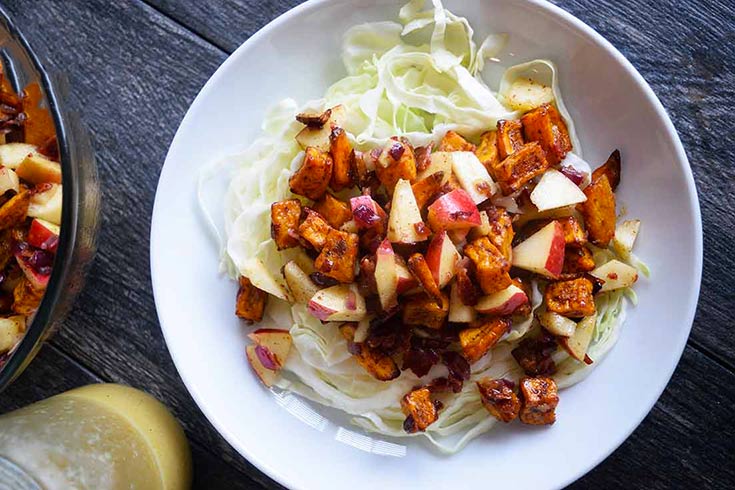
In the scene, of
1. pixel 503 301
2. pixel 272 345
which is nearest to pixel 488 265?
pixel 503 301

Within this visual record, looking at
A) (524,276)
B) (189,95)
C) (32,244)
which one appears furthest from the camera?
(189,95)

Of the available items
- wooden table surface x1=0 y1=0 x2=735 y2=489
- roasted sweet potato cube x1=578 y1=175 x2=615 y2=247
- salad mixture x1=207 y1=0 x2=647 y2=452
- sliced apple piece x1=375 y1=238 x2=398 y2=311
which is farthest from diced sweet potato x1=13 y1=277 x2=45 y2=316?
roasted sweet potato cube x1=578 y1=175 x2=615 y2=247

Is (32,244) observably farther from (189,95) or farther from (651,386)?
(651,386)

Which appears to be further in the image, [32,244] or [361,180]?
[32,244]

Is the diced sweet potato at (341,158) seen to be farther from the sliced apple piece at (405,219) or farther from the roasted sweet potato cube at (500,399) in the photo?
the roasted sweet potato cube at (500,399)

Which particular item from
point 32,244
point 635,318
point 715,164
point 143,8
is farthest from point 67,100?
point 715,164

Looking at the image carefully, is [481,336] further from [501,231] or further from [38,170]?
[38,170]

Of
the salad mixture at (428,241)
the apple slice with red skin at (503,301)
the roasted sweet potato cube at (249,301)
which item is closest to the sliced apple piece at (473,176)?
the salad mixture at (428,241)
